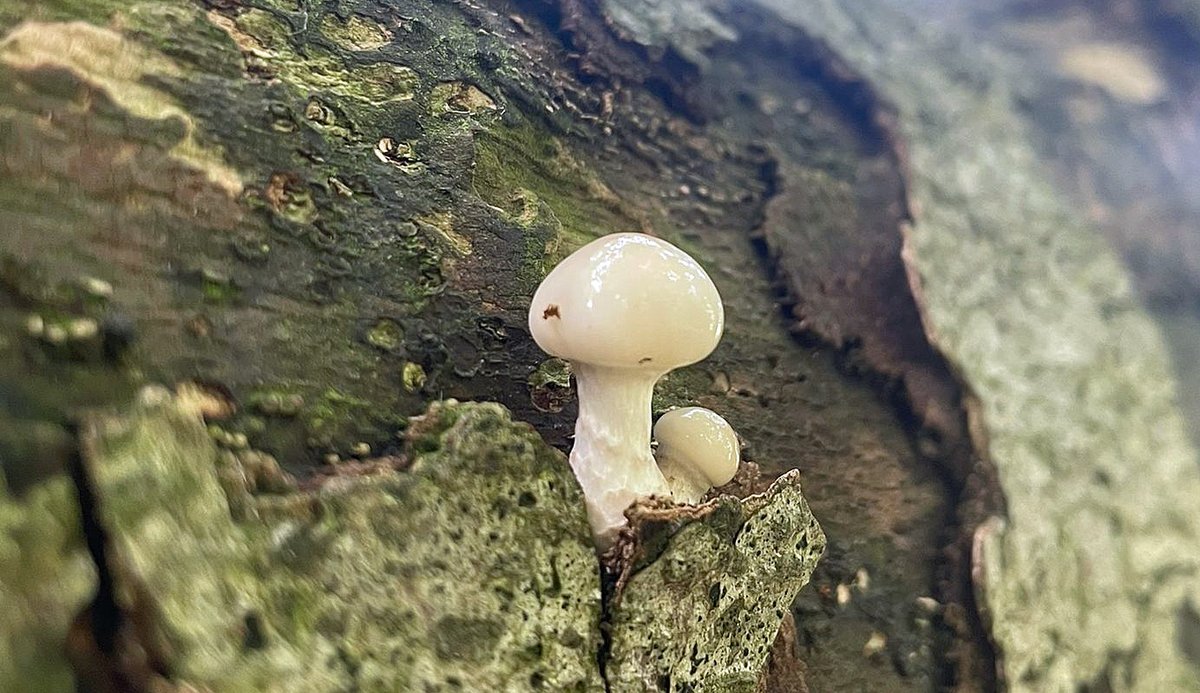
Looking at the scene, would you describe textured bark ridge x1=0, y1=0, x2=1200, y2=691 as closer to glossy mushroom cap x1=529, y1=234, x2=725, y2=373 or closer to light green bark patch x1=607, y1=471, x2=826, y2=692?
light green bark patch x1=607, y1=471, x2=826, y2=692

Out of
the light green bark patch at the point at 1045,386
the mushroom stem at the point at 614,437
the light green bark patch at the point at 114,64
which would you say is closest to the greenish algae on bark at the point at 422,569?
the mushroom stem at the point at 614,437

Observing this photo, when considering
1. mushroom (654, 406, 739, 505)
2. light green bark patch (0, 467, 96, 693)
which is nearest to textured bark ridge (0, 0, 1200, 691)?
light green bark patch (0, 467, 96, 693)

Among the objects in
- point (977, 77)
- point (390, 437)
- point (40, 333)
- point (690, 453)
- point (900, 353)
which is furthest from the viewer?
point (977, 77)

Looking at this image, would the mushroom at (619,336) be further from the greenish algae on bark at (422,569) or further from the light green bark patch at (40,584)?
the light green bark patch at (40,584)

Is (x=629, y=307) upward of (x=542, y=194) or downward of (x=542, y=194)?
upward

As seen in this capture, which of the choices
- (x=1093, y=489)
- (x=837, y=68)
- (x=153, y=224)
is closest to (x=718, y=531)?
(x=153, y=224)

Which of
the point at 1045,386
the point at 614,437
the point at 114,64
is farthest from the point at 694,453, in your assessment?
the point at 1045,386

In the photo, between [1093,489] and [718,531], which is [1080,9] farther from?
[718,531]

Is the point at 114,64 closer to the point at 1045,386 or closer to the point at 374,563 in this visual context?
the point at 374,563
